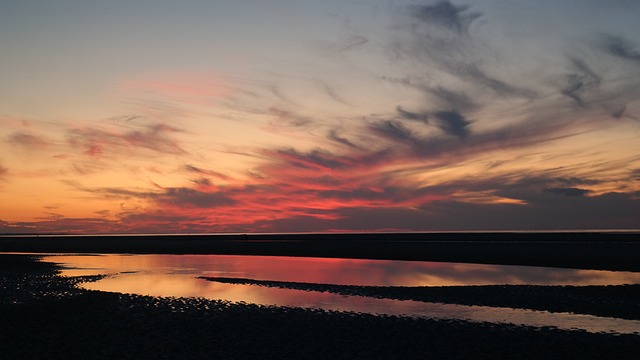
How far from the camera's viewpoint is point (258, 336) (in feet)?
59.1

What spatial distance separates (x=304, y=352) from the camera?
1580 centimetres

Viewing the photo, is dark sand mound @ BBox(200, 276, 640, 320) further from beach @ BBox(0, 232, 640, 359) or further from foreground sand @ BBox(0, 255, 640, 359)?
foreground sand @ BBox(0, 255, 640, 359)

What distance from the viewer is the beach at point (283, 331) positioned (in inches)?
618

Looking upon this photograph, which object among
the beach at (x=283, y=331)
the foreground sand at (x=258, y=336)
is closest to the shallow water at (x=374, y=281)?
the beach at (x=283, y=331)

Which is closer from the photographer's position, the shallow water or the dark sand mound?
the shallow water

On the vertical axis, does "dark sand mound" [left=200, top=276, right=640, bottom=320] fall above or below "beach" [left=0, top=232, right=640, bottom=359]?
above

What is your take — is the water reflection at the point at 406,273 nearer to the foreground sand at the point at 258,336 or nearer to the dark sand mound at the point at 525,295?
the dark sand mound at the point at 525,295

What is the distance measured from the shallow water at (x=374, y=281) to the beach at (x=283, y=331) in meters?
1.53

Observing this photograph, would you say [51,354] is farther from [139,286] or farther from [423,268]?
[423,268]

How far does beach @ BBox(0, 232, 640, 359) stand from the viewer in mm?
15703

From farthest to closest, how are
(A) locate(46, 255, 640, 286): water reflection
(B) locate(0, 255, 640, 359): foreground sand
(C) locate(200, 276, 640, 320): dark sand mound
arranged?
1. (A) locate(46, 255, 640, 286): water reflection
2. (C) locate(200, 276, 640, 320): dark sand mound
3. (B) locate(0, 255, 640, 359): foreground sand

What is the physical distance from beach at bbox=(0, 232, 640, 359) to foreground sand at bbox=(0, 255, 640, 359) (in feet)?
0.12

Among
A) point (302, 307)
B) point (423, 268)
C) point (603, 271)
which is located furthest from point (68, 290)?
point (603, 271)

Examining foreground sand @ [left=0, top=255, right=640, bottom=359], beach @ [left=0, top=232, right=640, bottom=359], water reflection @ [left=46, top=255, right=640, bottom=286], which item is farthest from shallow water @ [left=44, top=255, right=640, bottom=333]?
foreground sand @ [left=0, top=255, right=640, bottom=359]
